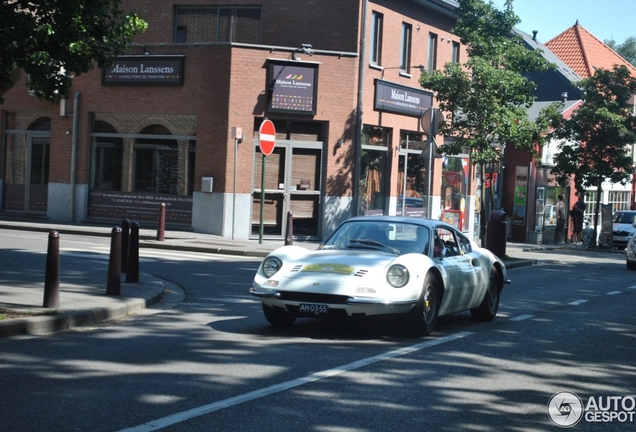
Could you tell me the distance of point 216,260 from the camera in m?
19.4

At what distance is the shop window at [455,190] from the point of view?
3381 cm

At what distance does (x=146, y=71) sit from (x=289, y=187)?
5450 mm

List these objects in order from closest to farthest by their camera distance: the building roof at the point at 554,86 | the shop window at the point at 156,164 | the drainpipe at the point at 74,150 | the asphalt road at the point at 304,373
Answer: the asphalt road at the point at 304,373 → the shop window at the point at 156,164 → the drainpipe at the point at 74,150 → the building roof at the point at 554,86

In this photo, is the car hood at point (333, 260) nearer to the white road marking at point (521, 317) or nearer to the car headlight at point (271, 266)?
the car headlight at point (271, 266)

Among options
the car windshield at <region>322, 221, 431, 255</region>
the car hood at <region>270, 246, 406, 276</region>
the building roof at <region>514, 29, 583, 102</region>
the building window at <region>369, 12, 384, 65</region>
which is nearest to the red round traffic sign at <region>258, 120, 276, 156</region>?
the building window at <region>369, 12, 384, 65</region>

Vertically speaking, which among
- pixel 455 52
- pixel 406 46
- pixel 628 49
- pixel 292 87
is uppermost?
pixel 628 49

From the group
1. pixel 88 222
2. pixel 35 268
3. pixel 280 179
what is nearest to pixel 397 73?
pixel 280 179

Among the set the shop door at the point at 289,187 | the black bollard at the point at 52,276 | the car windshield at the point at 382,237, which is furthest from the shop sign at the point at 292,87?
the black bollard at the point at 52,276

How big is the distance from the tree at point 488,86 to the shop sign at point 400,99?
5.54 ft

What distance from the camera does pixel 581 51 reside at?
55969mm

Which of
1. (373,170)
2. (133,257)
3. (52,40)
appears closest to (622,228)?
(373,170)

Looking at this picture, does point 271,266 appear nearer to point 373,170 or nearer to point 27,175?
point 373,170

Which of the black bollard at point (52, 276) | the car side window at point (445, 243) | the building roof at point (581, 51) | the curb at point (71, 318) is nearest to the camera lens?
the curb at point (71, 318)

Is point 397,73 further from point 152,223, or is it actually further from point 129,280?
point 129,280
